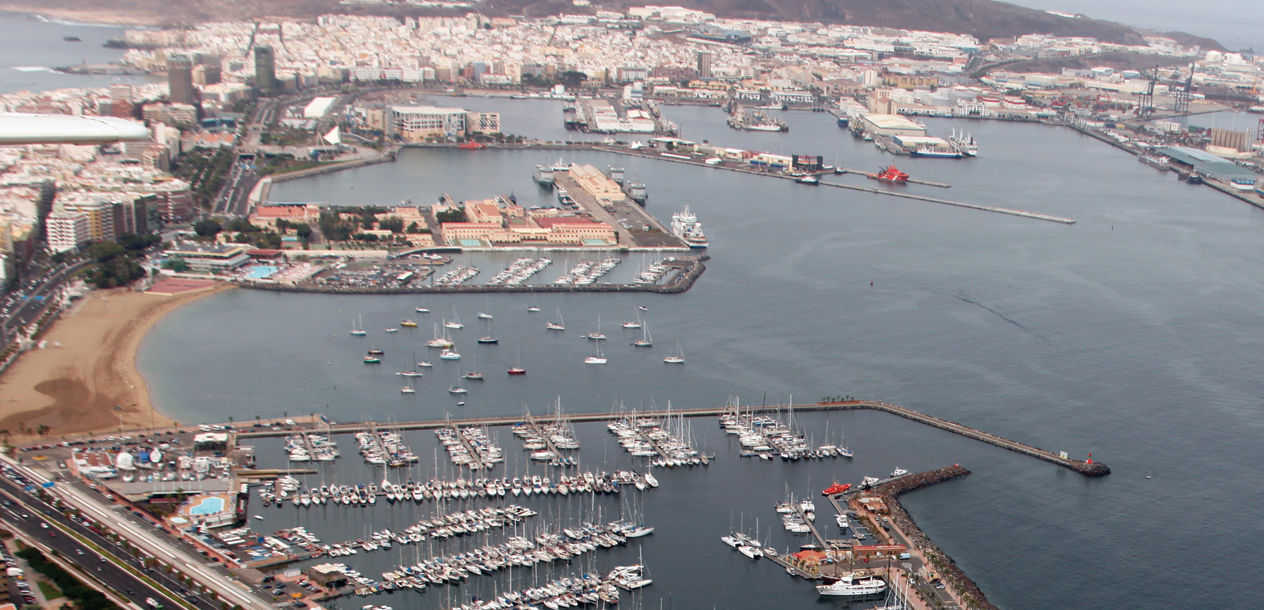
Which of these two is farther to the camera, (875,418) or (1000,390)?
(1000,390)

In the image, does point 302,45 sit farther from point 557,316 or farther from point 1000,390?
point 1000,390

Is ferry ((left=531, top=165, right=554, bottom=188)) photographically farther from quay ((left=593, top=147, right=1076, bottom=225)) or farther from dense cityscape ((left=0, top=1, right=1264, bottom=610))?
quay ((left=593, top=147, right=1076, bottom=225))

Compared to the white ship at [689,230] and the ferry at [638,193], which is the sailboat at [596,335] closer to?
the white ship at [689,230]

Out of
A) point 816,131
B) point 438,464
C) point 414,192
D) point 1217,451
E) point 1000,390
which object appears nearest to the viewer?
point 438,464

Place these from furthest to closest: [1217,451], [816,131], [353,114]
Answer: [816,131] < [353,114] < [1217,451]

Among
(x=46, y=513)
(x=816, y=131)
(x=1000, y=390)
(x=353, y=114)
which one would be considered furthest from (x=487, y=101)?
(x=46, y=513)

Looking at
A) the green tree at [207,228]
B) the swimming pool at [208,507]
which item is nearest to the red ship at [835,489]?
the swimming pool at [208,507]

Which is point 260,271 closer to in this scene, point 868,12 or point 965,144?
point 965,144

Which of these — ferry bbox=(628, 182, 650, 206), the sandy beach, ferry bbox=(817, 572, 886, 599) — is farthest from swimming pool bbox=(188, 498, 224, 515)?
ferry bbox=(628, 182, 650, 206)
